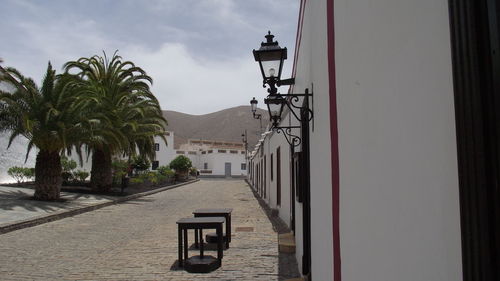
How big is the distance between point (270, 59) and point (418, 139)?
13.1ft

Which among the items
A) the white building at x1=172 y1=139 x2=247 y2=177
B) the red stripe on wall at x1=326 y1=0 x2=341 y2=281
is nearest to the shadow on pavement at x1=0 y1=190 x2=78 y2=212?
the red stripe on wall at x1=326 y1=0 x2=341 y2=281

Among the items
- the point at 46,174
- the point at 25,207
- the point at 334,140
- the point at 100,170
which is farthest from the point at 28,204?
the point at 334,140

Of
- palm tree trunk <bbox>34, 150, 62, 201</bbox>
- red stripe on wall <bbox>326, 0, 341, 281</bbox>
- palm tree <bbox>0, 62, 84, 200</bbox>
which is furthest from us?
palm tree trunk <bbox>34, 150, 62, 201</bbox>

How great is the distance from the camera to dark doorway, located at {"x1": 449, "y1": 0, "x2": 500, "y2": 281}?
2.93 ft

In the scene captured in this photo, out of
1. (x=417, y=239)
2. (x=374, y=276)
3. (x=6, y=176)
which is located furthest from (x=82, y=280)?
(x=6, y=176)

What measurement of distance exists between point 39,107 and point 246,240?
990cm

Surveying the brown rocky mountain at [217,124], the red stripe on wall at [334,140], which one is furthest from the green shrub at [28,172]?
the brown rocky mountain at [217,124]

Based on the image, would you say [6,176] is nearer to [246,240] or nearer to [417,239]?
[246,240]

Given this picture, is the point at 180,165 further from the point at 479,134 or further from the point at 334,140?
the point at 479,134

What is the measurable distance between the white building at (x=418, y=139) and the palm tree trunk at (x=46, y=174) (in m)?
14.6

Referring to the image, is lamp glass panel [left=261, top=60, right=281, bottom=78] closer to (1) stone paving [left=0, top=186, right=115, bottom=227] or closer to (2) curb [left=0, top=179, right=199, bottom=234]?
(2) curb [left=0, top=179, right=199, bottom=234]

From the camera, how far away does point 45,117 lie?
14.5 meters

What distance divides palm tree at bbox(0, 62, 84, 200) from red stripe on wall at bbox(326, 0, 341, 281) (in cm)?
1302

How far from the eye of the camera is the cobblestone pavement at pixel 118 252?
19.3 feet
